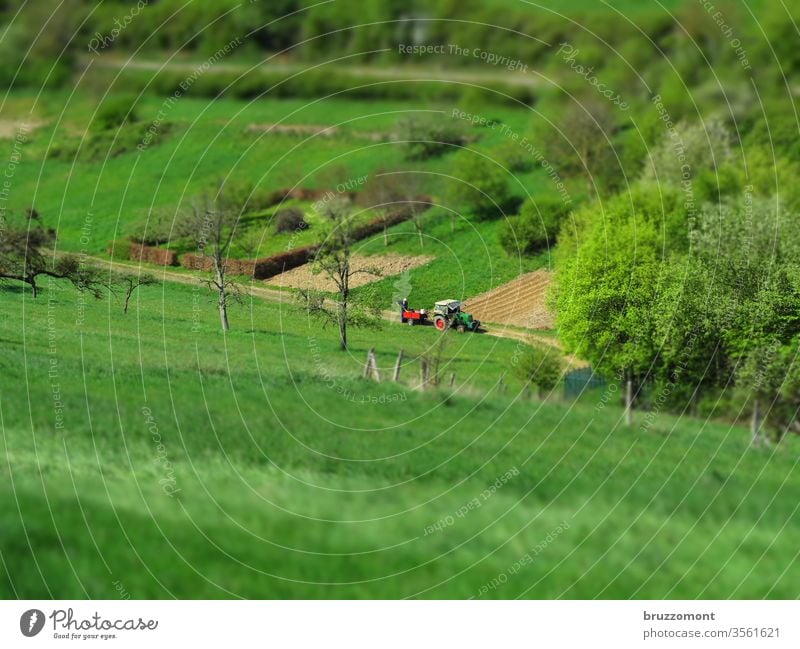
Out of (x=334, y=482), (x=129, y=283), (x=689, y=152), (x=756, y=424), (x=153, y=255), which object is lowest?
(x=334, y=482)

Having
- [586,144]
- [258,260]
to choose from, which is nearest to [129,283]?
[258,260]

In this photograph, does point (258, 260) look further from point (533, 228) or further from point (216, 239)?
point (533, 228)

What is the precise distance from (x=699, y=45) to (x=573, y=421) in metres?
42.3

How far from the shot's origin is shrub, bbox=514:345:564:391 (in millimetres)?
32031

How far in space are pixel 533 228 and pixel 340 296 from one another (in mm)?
11347

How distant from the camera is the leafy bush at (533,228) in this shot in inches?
1535

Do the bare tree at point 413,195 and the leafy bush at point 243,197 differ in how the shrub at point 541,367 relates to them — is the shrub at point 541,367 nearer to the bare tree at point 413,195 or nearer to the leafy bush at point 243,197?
the bare tree at point 413,195

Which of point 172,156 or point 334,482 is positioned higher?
point 172,156

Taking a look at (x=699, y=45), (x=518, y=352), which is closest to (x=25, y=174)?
(x=518, y=352)

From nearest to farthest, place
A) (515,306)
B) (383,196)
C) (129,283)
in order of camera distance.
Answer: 1. (129,283)
2. (515,306)
3. (383,196)

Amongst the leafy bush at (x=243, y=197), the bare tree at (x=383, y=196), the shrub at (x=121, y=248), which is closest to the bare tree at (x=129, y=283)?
the shrub at (x=121, y=248)

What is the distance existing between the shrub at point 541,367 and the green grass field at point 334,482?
58.1 inches

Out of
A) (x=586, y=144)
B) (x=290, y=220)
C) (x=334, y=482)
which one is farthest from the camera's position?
(x=586, y=144)

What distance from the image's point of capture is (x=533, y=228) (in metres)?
40.6
